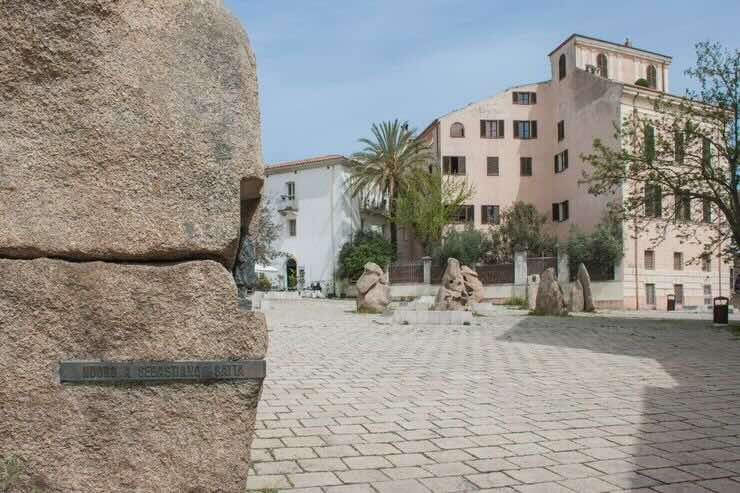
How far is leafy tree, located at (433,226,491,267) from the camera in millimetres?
37844

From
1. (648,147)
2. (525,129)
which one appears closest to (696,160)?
(648,147)

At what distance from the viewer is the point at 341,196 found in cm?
4753

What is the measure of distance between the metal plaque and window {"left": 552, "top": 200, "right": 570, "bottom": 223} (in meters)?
40.0

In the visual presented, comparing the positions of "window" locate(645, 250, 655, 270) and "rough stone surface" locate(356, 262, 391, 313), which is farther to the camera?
"window" locate(645, 250, 655, 270)

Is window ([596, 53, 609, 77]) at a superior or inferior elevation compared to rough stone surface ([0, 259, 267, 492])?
superior

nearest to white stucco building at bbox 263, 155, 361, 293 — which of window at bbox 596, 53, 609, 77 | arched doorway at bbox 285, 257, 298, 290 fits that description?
arched doorway at bbox 285, 257, 298, 290

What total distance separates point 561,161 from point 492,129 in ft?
16.6

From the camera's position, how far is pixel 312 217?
47.9m

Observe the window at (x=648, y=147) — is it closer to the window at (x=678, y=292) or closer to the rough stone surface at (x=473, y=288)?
the rough stone surface at (x=473, y=288)

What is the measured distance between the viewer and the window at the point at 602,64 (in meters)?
40.0

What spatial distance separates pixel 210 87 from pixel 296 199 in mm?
46129

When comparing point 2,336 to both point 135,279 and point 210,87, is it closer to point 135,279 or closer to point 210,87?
point 135,279

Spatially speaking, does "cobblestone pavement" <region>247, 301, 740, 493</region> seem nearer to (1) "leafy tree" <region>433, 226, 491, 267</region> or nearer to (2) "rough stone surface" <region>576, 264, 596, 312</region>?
(2) "rough stone surface" <region>576, 264, 596, 312</region>

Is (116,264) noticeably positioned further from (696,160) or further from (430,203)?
(430,203)
